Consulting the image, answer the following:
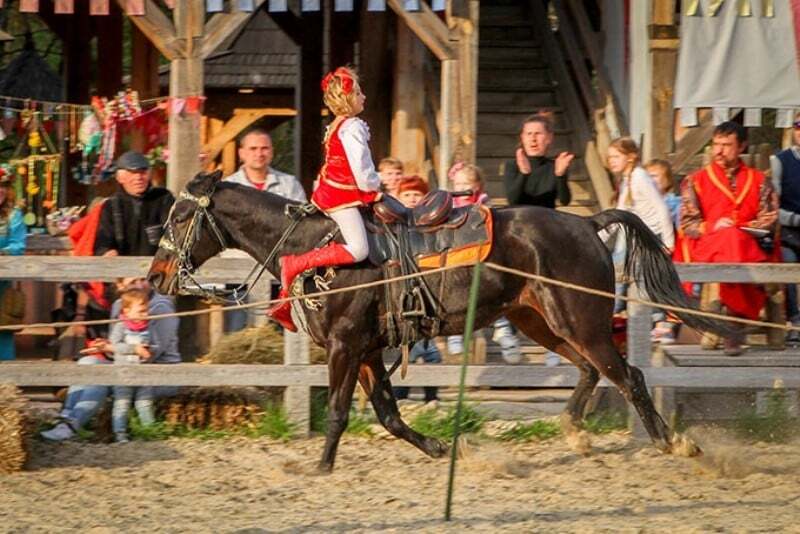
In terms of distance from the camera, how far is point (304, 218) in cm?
838

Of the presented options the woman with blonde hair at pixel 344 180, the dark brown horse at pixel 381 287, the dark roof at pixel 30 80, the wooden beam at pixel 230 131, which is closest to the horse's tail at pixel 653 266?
the dark brown horse at pixel 381 287

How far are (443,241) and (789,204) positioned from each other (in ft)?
10.3

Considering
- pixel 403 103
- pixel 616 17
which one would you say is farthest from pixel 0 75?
pixel 616 17

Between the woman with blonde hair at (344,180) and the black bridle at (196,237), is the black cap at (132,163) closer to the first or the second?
the black bridle at (196,237)

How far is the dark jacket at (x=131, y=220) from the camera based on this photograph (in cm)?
964

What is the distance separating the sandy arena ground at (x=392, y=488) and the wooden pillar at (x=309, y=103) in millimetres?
7530

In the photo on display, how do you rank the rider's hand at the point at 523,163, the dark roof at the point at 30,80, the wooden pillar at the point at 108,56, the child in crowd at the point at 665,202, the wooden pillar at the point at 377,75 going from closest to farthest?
the rider's hand at the point at 523,163, the child in crowd at the point at 665,202, the wooden pillar at the point at 377,75, the dark roof at the point at 30,80, the wooden pillar at the point at 108,56

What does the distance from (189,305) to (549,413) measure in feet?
8.17

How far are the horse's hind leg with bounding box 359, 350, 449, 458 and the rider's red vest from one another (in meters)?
0.89

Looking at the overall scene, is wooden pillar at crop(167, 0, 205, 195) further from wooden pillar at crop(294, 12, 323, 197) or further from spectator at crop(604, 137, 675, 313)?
wooden pillar at crop(294, 12, 323, 197)

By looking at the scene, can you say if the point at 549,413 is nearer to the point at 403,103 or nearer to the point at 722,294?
the point at 722,294

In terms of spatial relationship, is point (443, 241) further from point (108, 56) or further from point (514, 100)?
point (108, 56)

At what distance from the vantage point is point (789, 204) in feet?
34.1

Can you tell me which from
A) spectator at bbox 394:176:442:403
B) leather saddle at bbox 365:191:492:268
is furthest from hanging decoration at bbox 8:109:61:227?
leather saddle at bbox 365:191:492:268
